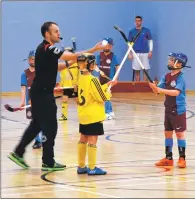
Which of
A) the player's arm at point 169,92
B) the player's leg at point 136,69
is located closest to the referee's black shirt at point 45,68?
the player's arm at point 169,92

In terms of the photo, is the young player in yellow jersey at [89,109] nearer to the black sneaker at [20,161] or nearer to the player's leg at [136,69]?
the black sneaker at [20,161]

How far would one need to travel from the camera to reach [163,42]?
24922 mm

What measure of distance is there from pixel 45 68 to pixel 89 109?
0.82 meters

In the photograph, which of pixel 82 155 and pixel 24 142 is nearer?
pixel 82 155

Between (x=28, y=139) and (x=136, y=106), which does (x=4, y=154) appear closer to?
(x=28, y=139)

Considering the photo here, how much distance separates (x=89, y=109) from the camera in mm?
9148

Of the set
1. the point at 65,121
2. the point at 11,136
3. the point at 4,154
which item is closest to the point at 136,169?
the point at 4,154

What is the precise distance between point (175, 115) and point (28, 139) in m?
2.12

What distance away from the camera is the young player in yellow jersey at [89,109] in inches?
357

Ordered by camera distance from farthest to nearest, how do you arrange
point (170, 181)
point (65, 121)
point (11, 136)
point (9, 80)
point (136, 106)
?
point (9, 80) < point (136, 106) < point (65, 121) < point (11, 136) < point (170, 181)

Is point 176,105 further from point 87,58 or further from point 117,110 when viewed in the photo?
point 117,110

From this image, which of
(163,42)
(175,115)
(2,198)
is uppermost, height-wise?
(163,42)

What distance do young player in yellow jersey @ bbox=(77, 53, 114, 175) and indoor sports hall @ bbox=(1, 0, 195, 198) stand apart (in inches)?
4.5

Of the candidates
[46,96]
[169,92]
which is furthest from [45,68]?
[169,92]
